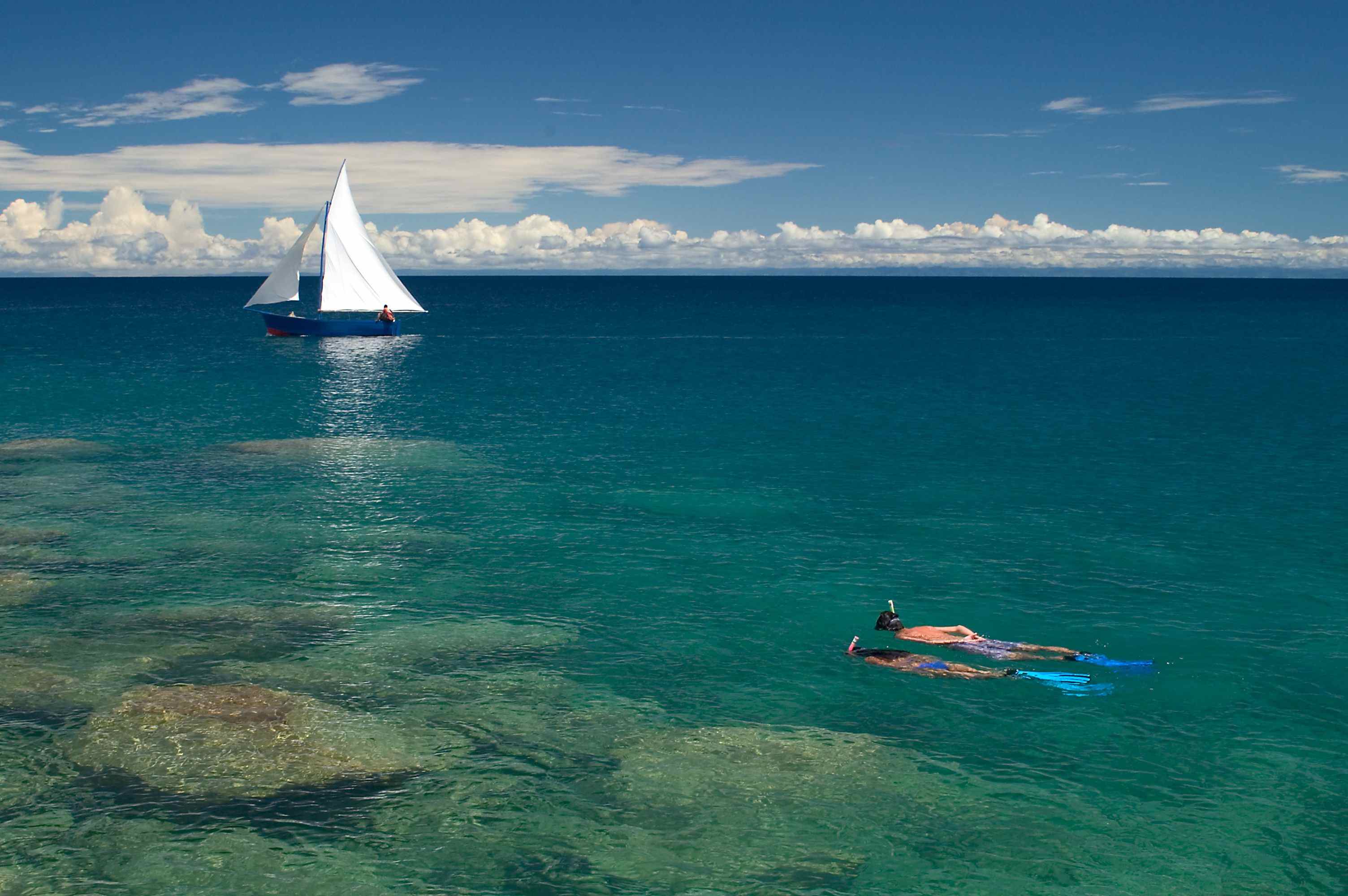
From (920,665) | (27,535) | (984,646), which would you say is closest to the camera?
(920,665)

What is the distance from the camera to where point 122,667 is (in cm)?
2722

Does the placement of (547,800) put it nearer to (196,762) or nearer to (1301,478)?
(196,762)

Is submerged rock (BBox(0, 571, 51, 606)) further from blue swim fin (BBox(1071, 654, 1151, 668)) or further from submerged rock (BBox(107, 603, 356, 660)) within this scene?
blue swim fin (BBox(1071, 654, 1151, 668))

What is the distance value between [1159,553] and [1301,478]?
1876 centimetres

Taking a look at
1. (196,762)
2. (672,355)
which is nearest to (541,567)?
(196,762)

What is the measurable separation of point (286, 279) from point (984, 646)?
10372cm

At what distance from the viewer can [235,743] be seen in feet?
74.3

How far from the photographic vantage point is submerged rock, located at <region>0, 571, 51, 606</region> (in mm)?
32219

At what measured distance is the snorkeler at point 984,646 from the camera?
28156 mm

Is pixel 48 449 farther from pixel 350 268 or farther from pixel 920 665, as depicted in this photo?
pixel 350 268

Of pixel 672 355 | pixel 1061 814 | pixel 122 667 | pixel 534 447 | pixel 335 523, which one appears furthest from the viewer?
pixel 672 355

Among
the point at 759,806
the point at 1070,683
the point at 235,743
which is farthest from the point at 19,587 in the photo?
the point at 1070,683

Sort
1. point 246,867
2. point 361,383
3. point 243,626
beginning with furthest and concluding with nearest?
point 361,383
point 243,626
point 246,867

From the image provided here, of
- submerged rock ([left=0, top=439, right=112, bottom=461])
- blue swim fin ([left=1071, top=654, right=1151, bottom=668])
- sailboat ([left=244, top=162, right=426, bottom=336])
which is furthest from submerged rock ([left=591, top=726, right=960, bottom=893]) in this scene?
sailboat ([left=244, top=162, right=426, bottom=336])
